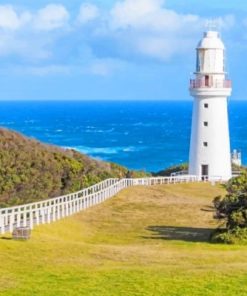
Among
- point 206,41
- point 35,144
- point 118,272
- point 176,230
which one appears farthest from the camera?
point 206,41

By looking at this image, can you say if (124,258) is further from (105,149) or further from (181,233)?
(105,149)

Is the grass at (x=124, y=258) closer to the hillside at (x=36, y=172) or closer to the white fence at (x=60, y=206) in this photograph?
the white fence at (x=60, y=206)

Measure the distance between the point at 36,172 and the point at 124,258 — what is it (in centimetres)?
1868

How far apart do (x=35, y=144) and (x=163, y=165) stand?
195ft

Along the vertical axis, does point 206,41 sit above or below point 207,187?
above

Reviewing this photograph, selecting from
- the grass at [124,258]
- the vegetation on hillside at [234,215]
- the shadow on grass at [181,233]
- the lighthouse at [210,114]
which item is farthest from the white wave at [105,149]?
the vegetation on hillside at [234,215]

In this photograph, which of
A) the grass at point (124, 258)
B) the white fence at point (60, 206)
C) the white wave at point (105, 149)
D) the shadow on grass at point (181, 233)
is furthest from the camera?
the white wave at point (105, 149)

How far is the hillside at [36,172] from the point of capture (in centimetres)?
3609

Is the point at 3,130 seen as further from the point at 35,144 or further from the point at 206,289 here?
the point at 206,289

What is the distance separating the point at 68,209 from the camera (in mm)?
30609

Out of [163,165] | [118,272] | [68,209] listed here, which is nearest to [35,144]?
[68,209]

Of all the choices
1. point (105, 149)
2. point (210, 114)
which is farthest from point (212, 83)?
point (105, 149)

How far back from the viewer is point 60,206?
29953mm

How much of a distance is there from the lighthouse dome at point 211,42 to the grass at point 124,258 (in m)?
→ 17.3
